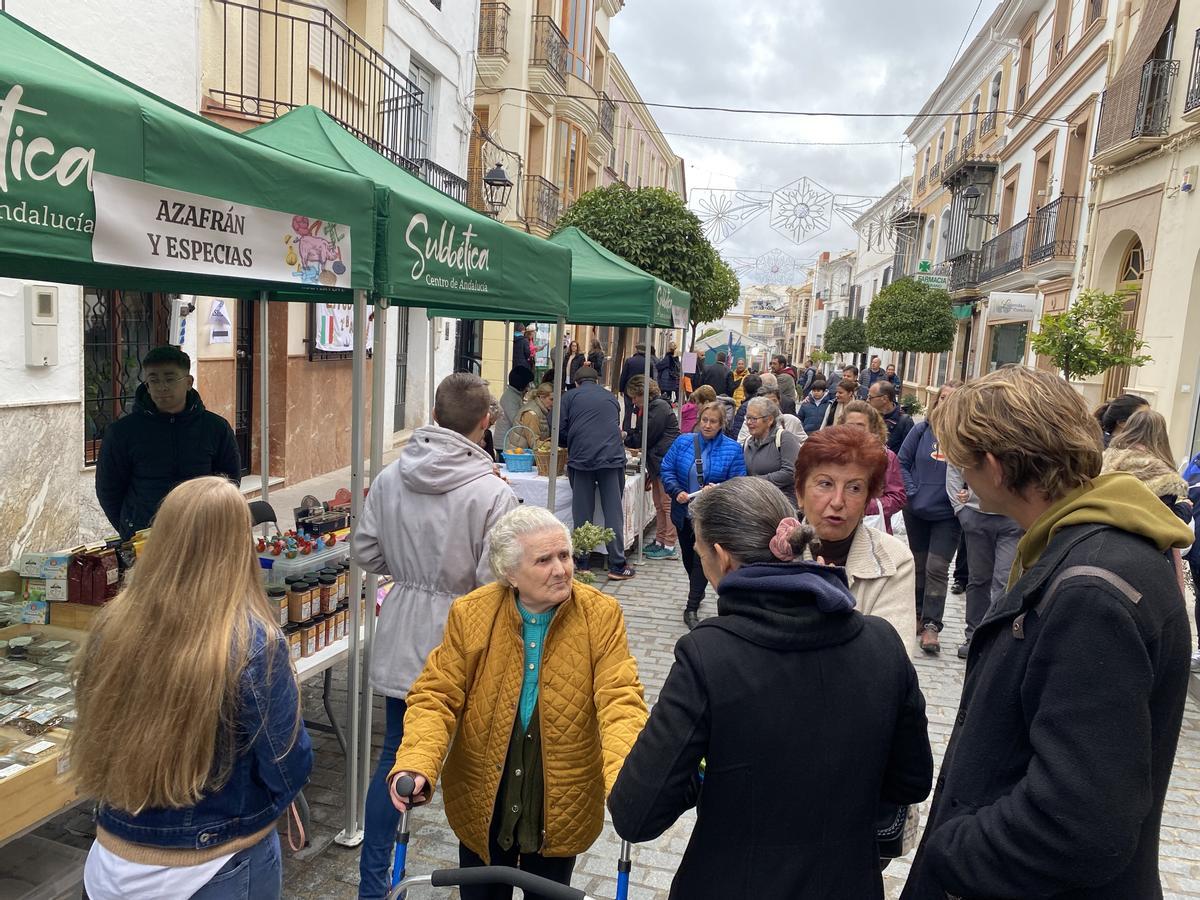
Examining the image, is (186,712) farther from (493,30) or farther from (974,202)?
(974,202)

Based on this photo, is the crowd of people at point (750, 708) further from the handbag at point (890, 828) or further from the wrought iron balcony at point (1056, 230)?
the wrought iron balcony at point (1056, 230)

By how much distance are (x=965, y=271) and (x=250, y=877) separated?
95.8ft

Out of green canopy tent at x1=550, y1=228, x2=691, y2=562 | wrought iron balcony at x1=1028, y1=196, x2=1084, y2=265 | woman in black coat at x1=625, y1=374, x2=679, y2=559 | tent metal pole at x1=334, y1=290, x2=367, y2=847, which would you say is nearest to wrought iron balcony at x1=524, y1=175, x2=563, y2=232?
wrought iron balcony at x1=1028, y1=196, x2=1084, y2=265

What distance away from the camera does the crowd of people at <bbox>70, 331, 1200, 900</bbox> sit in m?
1.44

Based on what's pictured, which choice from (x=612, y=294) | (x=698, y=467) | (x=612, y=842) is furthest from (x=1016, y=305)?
(x=612, y=842)

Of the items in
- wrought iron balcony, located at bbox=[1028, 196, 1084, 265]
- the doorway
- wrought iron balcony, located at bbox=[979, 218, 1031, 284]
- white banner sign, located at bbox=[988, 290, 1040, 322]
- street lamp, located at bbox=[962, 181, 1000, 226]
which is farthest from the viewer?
street lamp, located at bbox=[962, 181, 1000, 226]

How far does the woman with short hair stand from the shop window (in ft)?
17.7

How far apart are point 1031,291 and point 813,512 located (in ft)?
67.8

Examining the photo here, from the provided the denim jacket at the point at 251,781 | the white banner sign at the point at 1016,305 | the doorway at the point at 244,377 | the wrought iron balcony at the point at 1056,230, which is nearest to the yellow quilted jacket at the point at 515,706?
the denim jacket at the point at 251,781

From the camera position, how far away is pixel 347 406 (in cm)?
1253

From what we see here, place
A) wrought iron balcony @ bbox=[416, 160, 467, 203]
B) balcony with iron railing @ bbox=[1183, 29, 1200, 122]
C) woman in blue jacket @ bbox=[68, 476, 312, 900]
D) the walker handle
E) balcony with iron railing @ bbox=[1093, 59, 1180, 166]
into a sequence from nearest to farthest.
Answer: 1. the walker handle
2. woman in blue jacket @ bbox=[68, 476, 312, 900]
3. balcony with iron railing @ bbox=[1183, 29, 1200, 122]
4. balcony with iron railing @ bbox=[1093, 59, 1180, 166]
5. wrought iron balcony @ bbox=[416, 160, 467, 203]

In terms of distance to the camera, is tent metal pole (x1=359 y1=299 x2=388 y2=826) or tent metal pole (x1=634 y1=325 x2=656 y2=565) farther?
tent metal pole (x1=634 y1=325 x2=656 y2=565)

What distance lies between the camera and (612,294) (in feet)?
25.5

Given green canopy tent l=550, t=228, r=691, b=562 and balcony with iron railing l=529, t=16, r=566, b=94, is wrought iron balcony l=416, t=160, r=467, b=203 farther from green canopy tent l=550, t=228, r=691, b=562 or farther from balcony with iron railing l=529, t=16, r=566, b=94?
green canopy tent l=550, t=228, r=691, b=562
